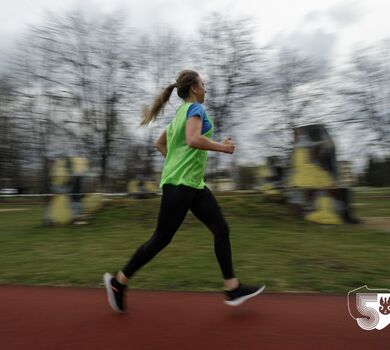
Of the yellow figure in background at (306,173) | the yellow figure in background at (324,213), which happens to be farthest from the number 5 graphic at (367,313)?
the yellow figure in background at (306,173)

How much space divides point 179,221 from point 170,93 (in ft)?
3.58

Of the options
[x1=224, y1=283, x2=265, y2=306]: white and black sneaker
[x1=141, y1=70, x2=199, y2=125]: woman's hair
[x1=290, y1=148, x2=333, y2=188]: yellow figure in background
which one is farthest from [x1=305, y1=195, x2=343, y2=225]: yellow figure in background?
[x1=141, y1=70, x2=199, y2=125]: woman's hair

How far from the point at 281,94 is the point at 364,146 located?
7172 mm

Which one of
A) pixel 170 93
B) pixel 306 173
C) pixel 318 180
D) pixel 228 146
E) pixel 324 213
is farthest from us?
pixel 306 173

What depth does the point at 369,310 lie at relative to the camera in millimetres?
3588

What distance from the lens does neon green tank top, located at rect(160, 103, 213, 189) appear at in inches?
142

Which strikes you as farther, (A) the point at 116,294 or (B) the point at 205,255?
(B) the point at 205,255

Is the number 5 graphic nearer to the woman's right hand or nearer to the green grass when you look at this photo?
the green grass

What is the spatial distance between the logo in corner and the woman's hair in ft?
7.25

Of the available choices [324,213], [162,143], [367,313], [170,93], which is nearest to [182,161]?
[162,143]

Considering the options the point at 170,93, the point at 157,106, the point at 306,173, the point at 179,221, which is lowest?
the point at 179,221

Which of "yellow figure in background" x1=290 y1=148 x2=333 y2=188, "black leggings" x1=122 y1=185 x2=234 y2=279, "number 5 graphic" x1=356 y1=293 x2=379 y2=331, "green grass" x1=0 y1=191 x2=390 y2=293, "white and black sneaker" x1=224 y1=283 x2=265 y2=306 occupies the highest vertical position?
"yellow figure in background" x1=290 y1=148 x2=333 y2=188

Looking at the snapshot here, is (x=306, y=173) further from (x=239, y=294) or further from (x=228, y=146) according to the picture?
(x=228, y=146)

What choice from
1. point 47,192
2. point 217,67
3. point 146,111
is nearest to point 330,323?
point 146,111
